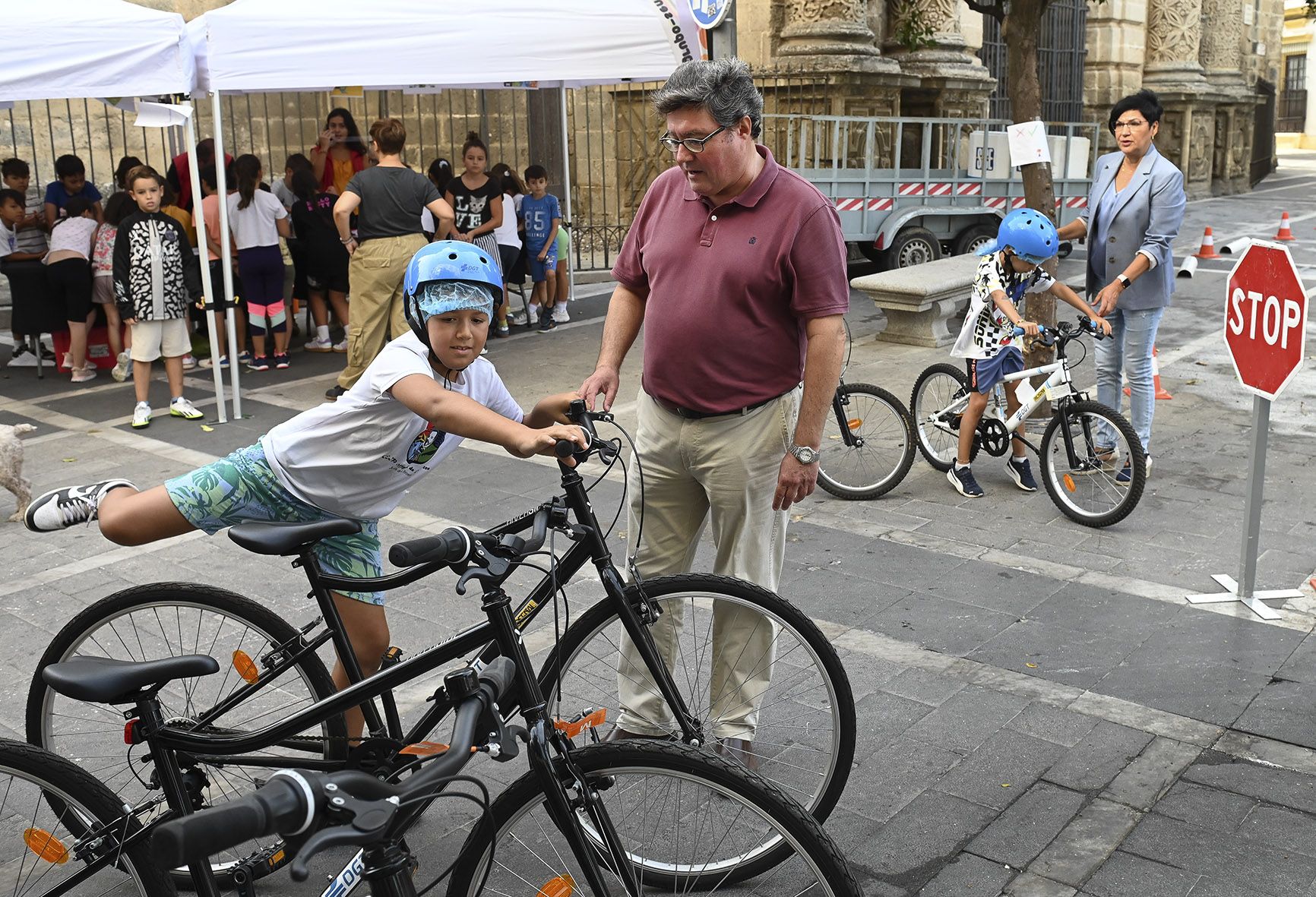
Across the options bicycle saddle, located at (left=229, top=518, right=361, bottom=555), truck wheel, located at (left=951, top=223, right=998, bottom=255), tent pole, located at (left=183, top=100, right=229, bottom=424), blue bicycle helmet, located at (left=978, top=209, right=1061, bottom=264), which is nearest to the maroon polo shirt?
bicycle saddle, located at (left=229, top=518, right=361, bottom=555)

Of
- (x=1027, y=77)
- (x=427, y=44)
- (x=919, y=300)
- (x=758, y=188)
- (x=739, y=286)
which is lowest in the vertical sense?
(x=919, y=300)

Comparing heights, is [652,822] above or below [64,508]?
below

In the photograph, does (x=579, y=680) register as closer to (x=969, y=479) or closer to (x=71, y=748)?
(x=71, y=748)

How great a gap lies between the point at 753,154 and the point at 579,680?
152cm

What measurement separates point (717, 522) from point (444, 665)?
0.91 metres

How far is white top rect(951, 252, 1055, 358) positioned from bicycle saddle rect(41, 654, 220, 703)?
195 inches

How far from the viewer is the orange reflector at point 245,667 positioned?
337 centimetres

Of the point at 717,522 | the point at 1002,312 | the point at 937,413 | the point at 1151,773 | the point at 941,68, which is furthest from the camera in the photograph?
the point at 941,68

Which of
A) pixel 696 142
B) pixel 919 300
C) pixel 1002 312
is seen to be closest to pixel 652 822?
pixel 696 142

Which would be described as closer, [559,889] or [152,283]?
[559,889]

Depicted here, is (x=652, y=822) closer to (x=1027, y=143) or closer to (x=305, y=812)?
(x=305, y=812)

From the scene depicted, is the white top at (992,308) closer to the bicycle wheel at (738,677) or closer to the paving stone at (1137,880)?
the bicycle wheel at (738,677)

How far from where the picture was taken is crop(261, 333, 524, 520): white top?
3361 mm

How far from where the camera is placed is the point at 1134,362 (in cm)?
718
